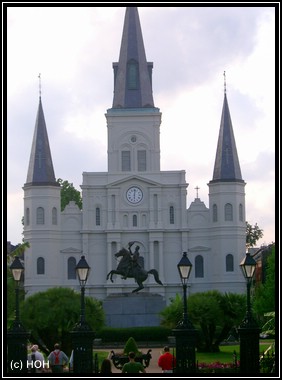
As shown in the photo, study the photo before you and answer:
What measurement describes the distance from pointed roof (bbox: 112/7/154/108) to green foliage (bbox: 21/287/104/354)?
51.5 metres

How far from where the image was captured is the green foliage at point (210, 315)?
54497 mm

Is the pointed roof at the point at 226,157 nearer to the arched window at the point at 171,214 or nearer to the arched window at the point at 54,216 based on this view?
the arched window at the point at 171,214

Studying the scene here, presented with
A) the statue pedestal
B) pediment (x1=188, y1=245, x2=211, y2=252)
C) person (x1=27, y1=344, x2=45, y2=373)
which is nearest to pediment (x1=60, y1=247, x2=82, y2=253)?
pediment (x1=188, y1=245, x2=211, y2=252)

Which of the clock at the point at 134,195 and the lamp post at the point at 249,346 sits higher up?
the clock at the point at 134,195

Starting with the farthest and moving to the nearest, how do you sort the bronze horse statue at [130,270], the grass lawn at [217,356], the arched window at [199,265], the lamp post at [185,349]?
the arched window at [199,265], the bronze horse statue at [130,270], the grass lawn at [217,356], the lamp post at [185,349]

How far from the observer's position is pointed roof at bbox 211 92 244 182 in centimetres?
9806

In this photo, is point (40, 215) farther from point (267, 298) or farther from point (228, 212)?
point (267, 298)

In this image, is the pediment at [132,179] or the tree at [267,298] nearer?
the tree at [267,298]

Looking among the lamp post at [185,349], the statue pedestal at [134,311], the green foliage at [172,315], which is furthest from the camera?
the statue pedestal at [134,311]

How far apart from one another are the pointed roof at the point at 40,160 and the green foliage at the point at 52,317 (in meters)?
48.0

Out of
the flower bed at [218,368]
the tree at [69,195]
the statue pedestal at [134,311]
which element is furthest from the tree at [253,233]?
the flower bed at [218,368]

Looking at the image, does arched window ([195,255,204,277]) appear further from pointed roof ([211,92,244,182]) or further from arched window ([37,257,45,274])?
arched window ([37,257,45,274])
